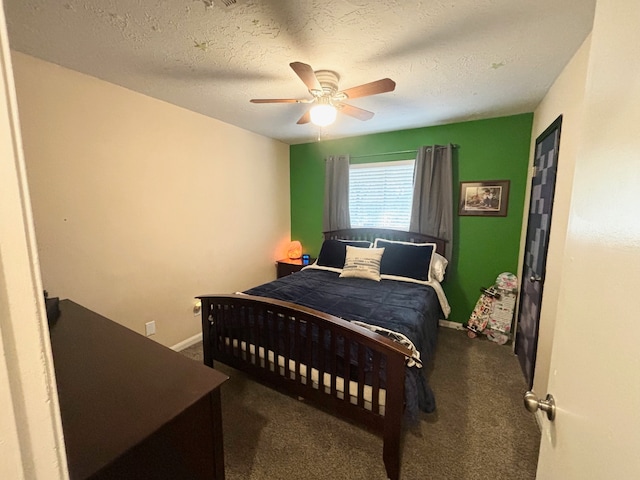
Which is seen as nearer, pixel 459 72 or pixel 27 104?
pixel 27 104

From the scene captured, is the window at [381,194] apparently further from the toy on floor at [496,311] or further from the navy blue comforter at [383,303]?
the toy on floor at [496,311]

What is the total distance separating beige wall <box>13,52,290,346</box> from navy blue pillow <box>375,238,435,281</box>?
1713 millimetres

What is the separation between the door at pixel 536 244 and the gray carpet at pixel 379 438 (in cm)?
34

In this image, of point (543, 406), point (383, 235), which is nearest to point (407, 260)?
point (383, 235)

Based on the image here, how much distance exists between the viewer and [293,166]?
4.09 m

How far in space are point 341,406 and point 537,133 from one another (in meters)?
2.81

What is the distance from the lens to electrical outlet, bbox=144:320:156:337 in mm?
2457

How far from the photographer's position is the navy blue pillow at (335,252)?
10.8 feet

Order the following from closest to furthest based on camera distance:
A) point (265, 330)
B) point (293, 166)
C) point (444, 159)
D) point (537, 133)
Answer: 1. point (265, 330)
2. point (537, 133)
3. point (444, 159)
4. point (293, 166)

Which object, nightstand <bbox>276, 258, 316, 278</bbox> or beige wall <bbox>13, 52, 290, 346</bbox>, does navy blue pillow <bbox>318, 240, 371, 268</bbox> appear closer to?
nightstand <bbox>276, 258, 316, 278</bbox>

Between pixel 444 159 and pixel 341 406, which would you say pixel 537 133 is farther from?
pixel 341 406

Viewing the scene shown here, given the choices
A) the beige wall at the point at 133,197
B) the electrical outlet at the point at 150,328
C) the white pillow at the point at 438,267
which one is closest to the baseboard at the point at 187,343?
the beige wall at the point at 133,197

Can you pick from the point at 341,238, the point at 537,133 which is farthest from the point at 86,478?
the point at 537,133

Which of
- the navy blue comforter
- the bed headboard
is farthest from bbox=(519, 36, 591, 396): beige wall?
the bed headboard
